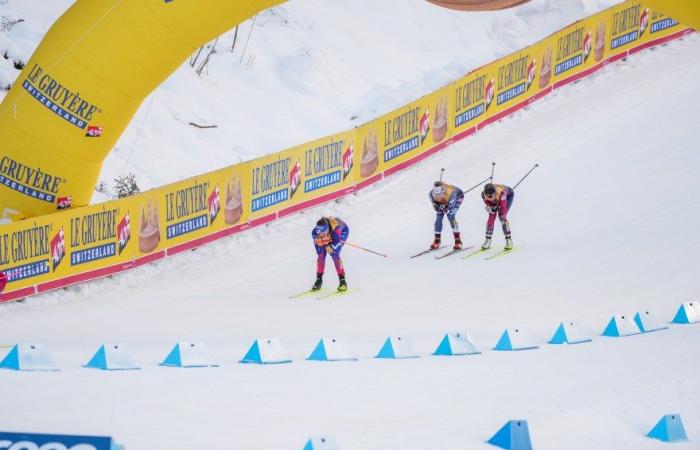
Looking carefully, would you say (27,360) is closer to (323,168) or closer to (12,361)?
(12,361)

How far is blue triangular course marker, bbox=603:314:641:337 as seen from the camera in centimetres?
1173

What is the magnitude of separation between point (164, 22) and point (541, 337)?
6.55 meters

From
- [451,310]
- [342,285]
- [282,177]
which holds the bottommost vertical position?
[451,310]

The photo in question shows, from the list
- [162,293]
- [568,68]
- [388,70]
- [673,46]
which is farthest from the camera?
[388,70]

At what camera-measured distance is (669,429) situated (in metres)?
7.18

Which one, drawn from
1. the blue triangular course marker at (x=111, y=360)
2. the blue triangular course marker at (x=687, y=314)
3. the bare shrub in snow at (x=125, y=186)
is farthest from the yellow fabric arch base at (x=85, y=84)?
the blue triangular course marker at (x=687, y=314)

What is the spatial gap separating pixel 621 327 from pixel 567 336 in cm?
80

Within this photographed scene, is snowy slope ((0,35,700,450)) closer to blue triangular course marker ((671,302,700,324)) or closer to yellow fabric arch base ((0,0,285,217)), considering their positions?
blue triangular course marker ((671,302,700,324))

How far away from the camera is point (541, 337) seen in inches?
475

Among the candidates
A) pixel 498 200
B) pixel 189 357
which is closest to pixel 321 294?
pixel 498 200

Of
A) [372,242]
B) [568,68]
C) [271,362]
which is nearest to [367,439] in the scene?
[271,362]

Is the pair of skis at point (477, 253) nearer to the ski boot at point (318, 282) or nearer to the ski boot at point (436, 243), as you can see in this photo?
the ski boot at point (436, 243)

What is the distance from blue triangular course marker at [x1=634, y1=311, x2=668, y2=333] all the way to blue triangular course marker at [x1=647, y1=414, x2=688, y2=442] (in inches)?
187

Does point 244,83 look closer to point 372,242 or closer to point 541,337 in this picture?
point 372,242
